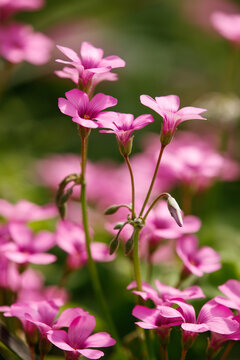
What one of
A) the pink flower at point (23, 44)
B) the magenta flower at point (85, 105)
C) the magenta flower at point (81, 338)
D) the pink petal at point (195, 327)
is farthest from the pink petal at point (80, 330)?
the pink flower at point (23, 44)

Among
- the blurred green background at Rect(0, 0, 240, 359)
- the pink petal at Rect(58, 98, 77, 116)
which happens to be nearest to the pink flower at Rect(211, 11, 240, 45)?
the blurred green background at Rect(0, 0, 240, 359)

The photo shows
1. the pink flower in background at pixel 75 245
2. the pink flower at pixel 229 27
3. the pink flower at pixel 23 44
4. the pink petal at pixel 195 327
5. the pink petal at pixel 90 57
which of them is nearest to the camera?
the pink petal at pixel 195 327

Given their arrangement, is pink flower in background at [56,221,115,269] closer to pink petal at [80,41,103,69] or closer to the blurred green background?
the blurred green background

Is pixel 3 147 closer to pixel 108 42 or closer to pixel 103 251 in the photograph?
pixel 103 251

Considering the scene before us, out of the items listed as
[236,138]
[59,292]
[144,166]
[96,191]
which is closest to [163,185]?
[144,166]

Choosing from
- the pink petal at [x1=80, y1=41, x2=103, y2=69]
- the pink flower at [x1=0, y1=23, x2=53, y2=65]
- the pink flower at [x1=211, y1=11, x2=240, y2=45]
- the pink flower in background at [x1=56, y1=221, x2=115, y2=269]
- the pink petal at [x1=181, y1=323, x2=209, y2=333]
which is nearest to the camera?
the pink petal at [x1=181, y1=323, x2=209, y2=333]

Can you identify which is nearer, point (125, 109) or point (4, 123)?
point (4, 123)

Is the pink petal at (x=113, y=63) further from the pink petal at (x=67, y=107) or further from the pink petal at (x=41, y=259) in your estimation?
the pink petal at (x=41, y=259)
